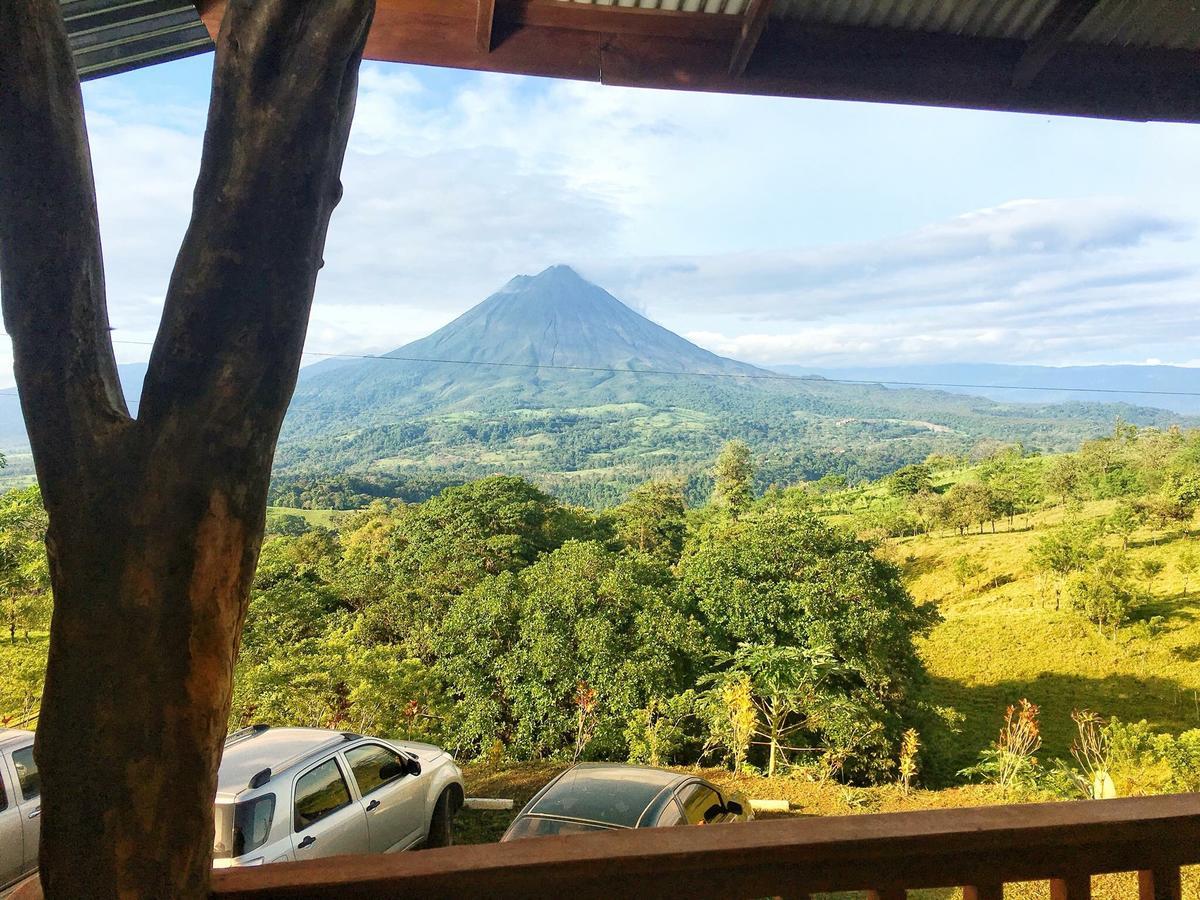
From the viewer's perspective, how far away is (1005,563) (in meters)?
22.3

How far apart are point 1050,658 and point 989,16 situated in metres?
18.0

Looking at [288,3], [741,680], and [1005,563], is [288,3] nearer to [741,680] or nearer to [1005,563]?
[741,680]

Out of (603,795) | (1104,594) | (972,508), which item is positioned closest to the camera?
(603,795)

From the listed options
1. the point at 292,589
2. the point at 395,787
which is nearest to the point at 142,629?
the point at 395,787

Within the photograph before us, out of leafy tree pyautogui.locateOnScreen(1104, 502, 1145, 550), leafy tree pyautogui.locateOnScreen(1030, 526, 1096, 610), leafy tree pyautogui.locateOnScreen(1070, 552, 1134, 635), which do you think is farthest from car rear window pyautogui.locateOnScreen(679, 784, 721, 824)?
leafy tree pyautogui.locateOnScreen(1104, 502, 1145, 550)

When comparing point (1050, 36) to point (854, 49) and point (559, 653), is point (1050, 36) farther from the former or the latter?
point (559, 653)

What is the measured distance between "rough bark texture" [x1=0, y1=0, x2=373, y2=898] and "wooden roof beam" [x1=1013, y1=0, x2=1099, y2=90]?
164 centimetres

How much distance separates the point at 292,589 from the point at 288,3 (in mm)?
13648

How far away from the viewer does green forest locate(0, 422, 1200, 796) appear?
8750 millimetres

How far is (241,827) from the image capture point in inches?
128

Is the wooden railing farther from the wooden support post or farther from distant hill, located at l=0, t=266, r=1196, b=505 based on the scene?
distant hill, located at l=0, t=266, r=1196, b=505

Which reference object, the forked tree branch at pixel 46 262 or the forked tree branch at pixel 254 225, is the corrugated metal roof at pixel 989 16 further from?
the forked tree branch at pixel 46 262

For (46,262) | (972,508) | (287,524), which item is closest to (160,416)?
(46,262)

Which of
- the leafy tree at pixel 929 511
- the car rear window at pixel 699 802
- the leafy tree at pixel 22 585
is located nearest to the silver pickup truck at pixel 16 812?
the car rear window at pixel 699 802
